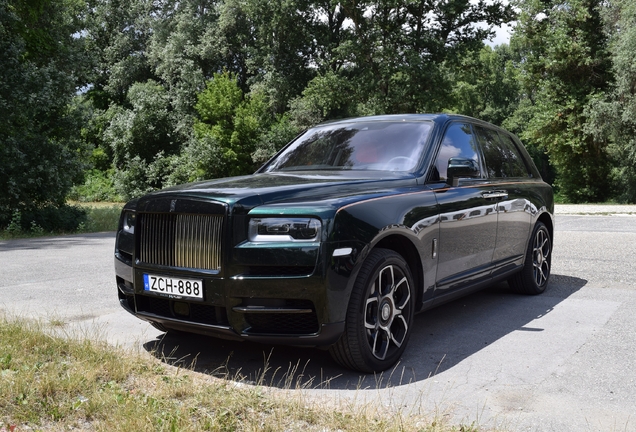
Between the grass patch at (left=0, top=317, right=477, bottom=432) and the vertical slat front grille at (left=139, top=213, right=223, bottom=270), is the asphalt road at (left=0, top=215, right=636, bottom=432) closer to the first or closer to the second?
the grass patch at (left=0, top=317, right=477, bottom=432)

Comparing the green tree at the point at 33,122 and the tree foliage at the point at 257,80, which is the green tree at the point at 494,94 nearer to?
the tree foliage at the point at 257,80

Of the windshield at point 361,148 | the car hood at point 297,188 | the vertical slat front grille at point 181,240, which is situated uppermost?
the windshield at point 361,148

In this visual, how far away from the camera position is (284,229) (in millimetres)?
3805

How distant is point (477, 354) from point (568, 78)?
34.4 meters

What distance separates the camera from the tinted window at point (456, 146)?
5146 mm

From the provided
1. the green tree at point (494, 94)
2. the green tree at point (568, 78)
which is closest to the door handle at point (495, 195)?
the green tree at point (568, 78)

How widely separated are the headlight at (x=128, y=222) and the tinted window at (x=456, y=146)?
2.33 metres

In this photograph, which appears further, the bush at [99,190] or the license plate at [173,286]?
the bush at [99,190]

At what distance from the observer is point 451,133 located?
545 centimetres

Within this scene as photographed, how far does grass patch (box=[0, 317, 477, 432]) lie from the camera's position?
3043 mm

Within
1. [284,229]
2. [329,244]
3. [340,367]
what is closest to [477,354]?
[340,367]

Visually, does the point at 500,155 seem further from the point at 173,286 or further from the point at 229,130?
the point at 229,130

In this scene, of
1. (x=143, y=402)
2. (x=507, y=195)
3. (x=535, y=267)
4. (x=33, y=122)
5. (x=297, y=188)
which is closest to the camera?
(x=143, y=402)

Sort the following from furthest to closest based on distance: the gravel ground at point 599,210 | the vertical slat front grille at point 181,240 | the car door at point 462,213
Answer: the gravel ground at point 599,210 → the car door at point 462,213 → the vertical slat front grille at point 181,240
